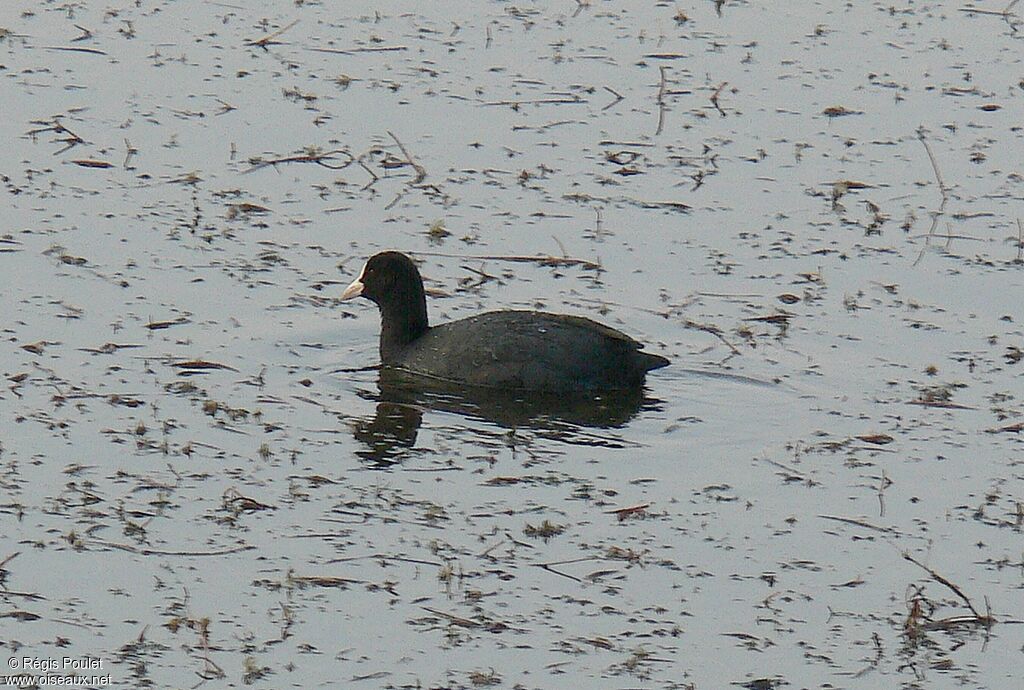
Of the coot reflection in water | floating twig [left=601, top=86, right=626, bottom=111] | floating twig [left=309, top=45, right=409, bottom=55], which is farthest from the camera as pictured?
floating twig [left=309, top=45, right=409, bottom=55]

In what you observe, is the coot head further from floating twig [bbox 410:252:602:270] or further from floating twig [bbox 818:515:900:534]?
floating twig [bbox 818:515:900:534]

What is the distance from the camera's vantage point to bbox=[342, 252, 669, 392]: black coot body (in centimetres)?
962

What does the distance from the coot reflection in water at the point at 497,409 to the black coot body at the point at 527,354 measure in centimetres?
→ 6

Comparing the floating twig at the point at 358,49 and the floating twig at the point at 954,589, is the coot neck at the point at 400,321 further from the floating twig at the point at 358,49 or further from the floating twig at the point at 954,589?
the floating twig at the point at 358,49

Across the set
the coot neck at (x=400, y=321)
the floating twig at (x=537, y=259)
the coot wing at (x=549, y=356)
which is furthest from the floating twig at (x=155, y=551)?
the floating twig at (x=537, y=259)

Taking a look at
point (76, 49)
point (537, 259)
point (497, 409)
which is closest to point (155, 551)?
point (497, 409)

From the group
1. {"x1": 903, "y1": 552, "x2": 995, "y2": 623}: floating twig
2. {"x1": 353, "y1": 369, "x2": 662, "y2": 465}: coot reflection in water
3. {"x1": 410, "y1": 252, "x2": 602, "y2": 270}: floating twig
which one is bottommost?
{"x1": 353, "y1": 369, "x2": 662, "y2": 465}: coot reflection in water

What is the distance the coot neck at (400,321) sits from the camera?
10062 mm

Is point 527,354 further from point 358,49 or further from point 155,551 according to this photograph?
point 358,49

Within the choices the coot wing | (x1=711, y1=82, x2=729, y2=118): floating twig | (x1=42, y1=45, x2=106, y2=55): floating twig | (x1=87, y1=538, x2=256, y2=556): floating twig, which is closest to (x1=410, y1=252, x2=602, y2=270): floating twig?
the coot wing

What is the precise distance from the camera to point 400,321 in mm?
10094

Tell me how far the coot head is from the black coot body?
0.02 metres

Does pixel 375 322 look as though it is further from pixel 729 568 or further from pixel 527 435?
pixel 729 568

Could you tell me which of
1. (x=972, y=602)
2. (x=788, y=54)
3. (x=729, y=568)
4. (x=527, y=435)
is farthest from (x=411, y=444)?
(x=788, y=54)
